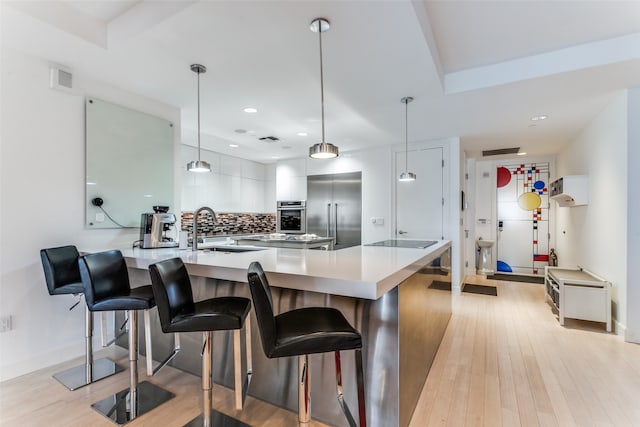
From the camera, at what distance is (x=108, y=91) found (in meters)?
2.83

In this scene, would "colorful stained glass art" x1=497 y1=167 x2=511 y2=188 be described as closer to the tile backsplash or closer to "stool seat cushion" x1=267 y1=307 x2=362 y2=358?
the tile backsplash

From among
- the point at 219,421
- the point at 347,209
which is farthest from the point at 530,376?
the point at 347,209

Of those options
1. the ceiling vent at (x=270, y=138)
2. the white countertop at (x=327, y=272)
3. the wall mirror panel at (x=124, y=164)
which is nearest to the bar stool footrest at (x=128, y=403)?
the white countertop at (x=327, y=272)

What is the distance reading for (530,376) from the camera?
87.0 inches

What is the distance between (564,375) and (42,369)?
13.0 feet

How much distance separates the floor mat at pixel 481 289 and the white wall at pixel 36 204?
5.03m

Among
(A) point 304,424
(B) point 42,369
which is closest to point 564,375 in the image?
(A) point 304,424

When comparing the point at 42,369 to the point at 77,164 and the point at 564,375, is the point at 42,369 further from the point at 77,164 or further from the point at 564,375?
the point at 564,375

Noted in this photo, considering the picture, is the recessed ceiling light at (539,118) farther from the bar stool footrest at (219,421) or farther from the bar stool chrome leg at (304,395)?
the bar stool footrest at (219,421)

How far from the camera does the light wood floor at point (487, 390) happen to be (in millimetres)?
1721

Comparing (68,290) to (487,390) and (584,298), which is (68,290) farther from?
(584,298)

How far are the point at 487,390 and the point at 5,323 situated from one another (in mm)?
3462

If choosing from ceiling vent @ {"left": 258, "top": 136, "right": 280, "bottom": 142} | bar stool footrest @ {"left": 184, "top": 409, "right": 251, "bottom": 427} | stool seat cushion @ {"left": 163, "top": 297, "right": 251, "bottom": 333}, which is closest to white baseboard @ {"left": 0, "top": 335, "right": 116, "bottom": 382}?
bar stool footrest @ {"left": 184, "top": 409, "right": 251, "bottom": 427}

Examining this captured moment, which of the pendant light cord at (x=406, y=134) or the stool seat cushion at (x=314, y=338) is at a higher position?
the pendant light cord at (x=406, y=134)
